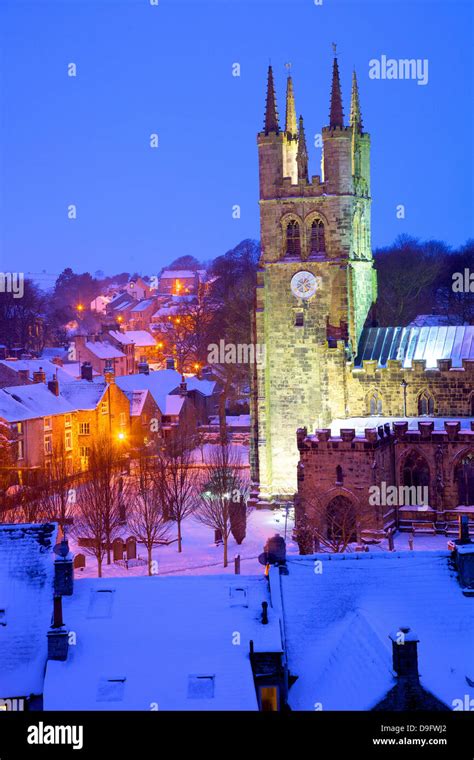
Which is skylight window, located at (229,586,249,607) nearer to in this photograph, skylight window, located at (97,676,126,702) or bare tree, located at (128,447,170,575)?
skylight window, located at (97,676,126,702)

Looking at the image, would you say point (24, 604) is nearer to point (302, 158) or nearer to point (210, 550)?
point (210, 550)

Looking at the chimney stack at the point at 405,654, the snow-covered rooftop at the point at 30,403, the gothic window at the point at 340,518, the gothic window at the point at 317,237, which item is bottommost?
the chimney stack at the point at 405,654

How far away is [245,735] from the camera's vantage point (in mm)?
16281

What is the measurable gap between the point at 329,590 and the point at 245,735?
9.51 metres

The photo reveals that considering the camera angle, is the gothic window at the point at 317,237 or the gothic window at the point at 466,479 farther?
the gothic window at the point at 317,237

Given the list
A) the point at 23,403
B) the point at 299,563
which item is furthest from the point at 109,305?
the point at 299,563

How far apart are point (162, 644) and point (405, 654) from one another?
16.7 ft

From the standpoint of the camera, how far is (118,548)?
141ft

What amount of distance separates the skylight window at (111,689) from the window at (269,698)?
2810 mm

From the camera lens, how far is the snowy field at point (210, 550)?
4053 cm

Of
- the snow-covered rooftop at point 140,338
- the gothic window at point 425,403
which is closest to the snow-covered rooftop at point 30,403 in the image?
the gothic window at point 425,403

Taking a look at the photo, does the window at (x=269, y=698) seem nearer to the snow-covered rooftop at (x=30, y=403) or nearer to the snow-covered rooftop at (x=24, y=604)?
the snow-covered rooftop at (x=24, y=604)

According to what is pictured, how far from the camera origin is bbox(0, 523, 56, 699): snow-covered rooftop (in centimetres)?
2255

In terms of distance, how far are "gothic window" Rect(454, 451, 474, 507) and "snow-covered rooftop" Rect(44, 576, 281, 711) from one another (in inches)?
841
